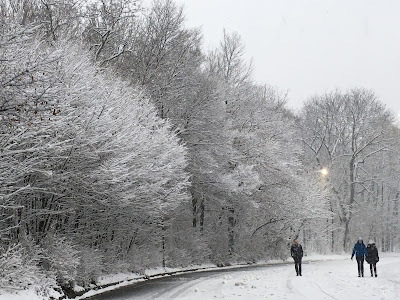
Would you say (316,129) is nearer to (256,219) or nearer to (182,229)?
(256,219)

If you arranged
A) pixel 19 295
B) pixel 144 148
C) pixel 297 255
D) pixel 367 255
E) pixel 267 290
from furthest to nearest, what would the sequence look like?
pixel 297 255 < pixel 367 255 < pixel 144 148 < pixel 267 290 < pixel 19 295

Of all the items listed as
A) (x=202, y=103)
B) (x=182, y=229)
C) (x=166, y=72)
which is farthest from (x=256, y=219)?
(x=166, y=72)

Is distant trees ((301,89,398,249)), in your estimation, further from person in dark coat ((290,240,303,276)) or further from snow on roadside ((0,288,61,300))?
snow on roadside ((0,288,61,300))

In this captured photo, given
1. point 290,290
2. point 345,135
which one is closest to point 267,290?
point 290,290

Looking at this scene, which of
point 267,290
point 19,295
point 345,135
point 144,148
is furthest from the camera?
point 345,135

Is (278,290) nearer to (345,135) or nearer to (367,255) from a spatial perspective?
(367,255)

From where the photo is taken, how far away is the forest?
12.3 meters

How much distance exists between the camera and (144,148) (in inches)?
666

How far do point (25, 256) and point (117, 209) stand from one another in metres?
5.16

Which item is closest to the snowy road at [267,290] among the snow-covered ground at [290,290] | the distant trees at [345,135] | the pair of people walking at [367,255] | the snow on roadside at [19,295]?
the snow-covered ground at [290,290]

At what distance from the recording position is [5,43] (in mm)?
10039

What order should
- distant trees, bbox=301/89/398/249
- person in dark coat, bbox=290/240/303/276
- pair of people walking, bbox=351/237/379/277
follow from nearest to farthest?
1. pair of people walking, bbox=351/237/379/277
2. person in dark coat, bbox=290/240/303/276
3. distant trees, bbox=301/89/398/249

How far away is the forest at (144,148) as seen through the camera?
12.3 metres

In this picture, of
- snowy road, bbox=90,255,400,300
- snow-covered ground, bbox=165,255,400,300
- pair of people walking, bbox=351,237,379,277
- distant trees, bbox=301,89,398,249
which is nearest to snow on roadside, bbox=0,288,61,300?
snowy road, bbox=90,255,400,300
